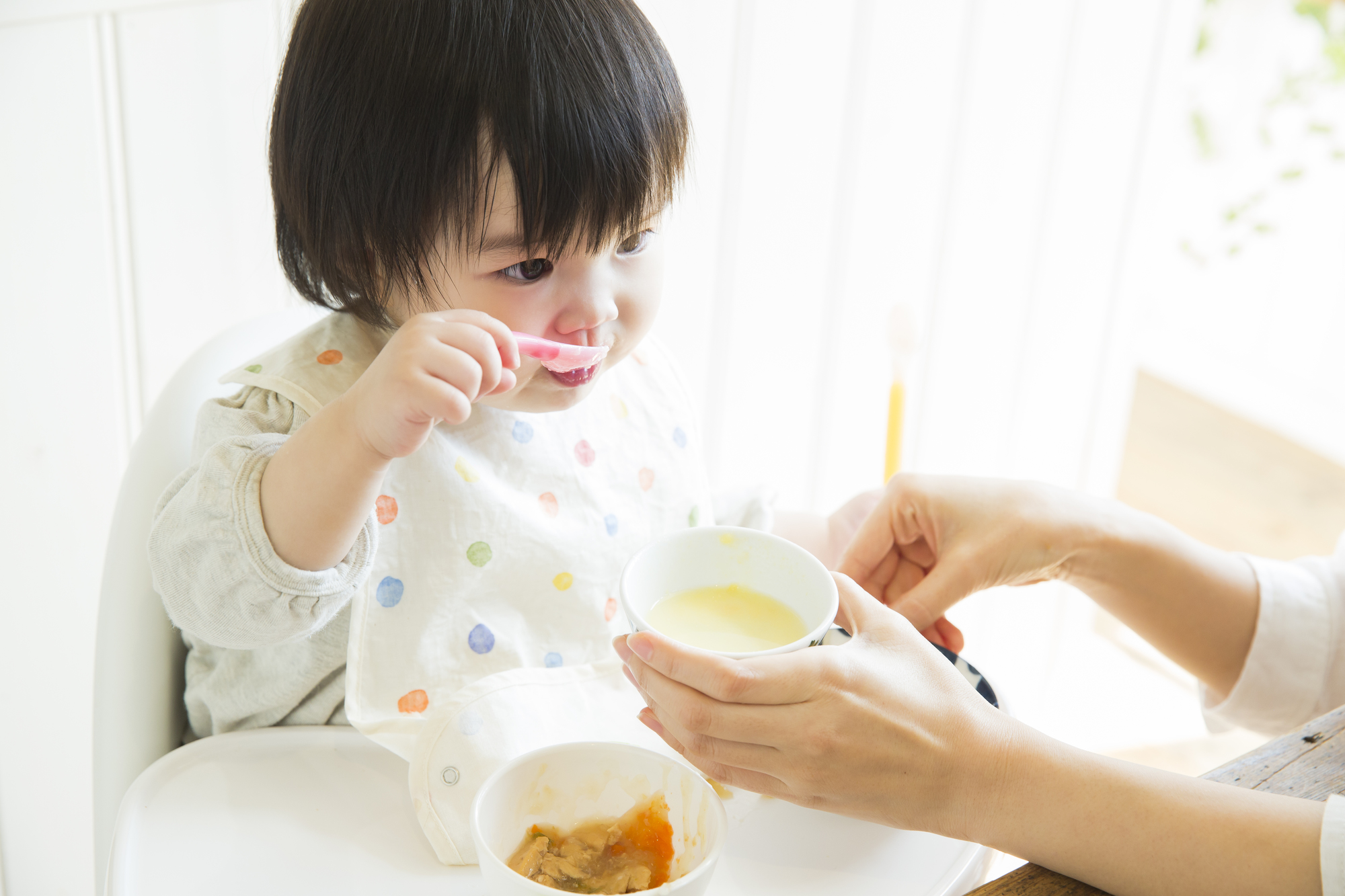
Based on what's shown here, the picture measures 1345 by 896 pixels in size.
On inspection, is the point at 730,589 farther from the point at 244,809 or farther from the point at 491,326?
the point at 244,809

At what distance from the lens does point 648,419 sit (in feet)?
3.51

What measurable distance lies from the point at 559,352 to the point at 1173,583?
0.67 m

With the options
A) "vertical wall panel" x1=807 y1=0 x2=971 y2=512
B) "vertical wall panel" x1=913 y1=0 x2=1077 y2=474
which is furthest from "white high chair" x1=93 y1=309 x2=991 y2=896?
"vertical wall panel" x1=913 y1=0 x2=1077 y2=474

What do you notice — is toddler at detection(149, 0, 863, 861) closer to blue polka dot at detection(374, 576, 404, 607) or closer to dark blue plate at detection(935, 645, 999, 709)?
blue polka dot at detection(374, 576, 404, 607)

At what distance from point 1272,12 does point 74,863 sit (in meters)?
3.48

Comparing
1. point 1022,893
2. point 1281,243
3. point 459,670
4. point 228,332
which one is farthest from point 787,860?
point 1281,243

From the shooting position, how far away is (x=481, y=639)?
870 mm

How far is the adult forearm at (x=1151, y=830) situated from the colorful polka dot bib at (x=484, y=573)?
305 mm

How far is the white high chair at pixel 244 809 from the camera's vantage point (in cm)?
69

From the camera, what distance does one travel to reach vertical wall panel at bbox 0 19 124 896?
3.25 ft

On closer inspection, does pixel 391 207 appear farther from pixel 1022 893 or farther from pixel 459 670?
pixel 1022 893

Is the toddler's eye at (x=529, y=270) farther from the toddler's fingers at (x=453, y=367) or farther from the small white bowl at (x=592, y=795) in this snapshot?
the small white bowl at (x=592, y=795)

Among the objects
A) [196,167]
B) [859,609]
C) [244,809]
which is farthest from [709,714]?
[196,167]

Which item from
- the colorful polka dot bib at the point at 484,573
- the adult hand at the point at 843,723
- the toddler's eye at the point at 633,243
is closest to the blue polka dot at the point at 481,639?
the colorful polka dot bib at the point at 484,573
